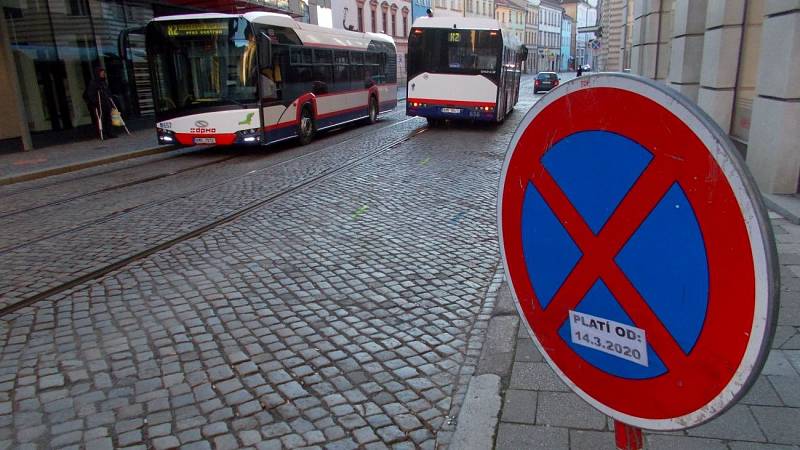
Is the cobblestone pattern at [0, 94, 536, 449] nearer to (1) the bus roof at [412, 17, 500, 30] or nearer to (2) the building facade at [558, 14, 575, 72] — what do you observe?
(1) the bus roof at [412, 17, 500, 30]

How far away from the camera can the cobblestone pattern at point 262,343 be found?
3064 mm

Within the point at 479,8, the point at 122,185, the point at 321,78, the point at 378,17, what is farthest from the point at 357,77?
the point at 479,8

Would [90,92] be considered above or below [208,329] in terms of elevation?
above

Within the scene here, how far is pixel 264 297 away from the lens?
15.9ft

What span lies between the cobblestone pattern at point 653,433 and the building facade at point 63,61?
1595 cm

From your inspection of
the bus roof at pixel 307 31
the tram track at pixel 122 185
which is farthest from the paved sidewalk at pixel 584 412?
the bus roof at pixel 307 31

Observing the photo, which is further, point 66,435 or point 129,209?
point 129,209

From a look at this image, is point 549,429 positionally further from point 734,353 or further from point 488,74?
point 488,74

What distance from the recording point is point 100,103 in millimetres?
16656

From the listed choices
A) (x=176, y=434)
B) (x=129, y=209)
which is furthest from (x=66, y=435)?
(x=129, y=209)

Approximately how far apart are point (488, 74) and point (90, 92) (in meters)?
11.6

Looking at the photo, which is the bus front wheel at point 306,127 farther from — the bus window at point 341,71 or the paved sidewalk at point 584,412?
the paved sidewalk at point 584,412

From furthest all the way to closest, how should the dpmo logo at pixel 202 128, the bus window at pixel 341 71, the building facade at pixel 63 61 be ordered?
the bus window at pixel 341 71 → the building facade at pixel 63 61 → the dpmo logo at pixel 202 128

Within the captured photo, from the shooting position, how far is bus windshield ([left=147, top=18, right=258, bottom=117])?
40.6ft
